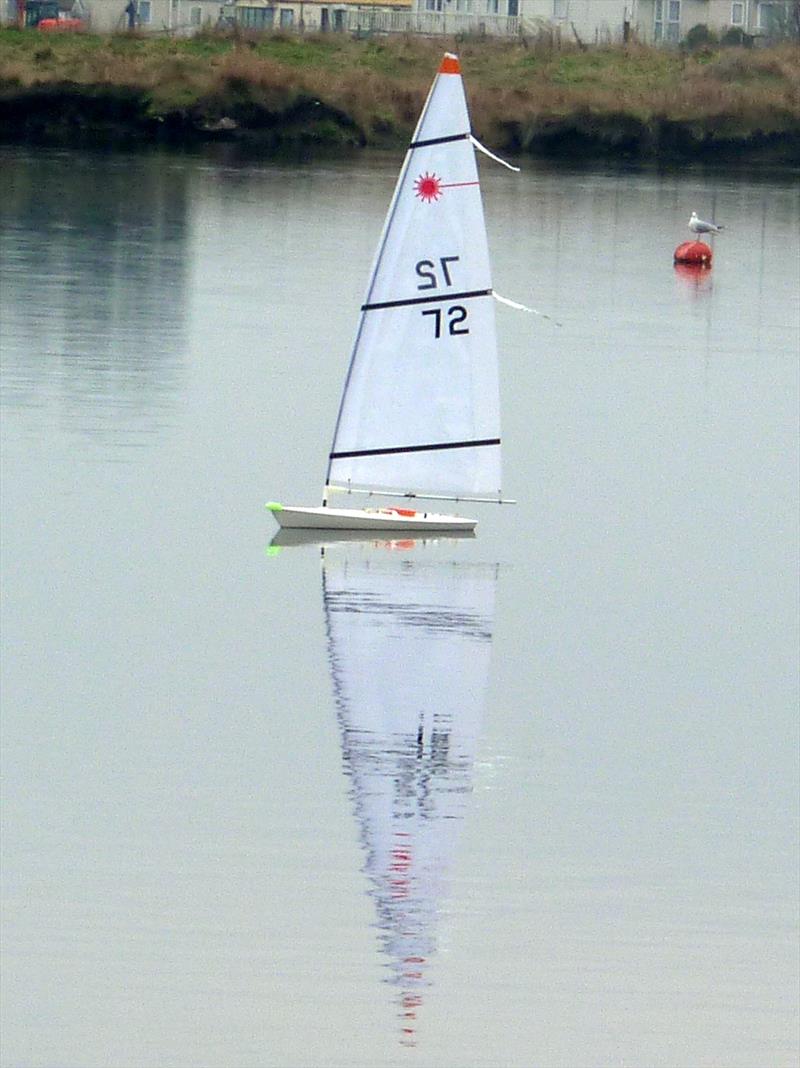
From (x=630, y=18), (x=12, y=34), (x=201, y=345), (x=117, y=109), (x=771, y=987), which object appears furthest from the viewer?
(x=630, y=18)

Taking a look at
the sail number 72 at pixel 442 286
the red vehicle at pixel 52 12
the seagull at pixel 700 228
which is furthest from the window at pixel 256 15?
the sail number 72 at pixel 442 286

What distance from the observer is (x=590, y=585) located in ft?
107

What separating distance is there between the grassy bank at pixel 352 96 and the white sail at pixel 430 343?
78.3 meters

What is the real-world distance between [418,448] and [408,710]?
8.96m

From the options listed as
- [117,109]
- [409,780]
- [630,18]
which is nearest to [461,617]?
[409,780]

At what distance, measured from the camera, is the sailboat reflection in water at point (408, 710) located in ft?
66.2

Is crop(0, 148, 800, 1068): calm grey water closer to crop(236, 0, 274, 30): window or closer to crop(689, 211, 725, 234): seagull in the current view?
crop(689, 211, 725, 234): seagull

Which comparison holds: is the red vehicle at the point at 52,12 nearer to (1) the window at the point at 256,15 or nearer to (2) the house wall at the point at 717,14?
(1) the window at the point at 256,15

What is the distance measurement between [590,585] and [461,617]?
101 inches

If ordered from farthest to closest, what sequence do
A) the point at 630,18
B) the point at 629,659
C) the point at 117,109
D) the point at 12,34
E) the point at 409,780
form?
the point at 630,18
the point at 12,34
the point at 117,109
the point at 629,659
the point at 409,780

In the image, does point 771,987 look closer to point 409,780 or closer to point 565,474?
point 409,780

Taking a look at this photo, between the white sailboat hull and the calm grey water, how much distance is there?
381 mm

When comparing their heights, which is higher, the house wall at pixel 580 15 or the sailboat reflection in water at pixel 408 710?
the house wall at pixel 580 15

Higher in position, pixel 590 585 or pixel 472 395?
pixel 472 395
